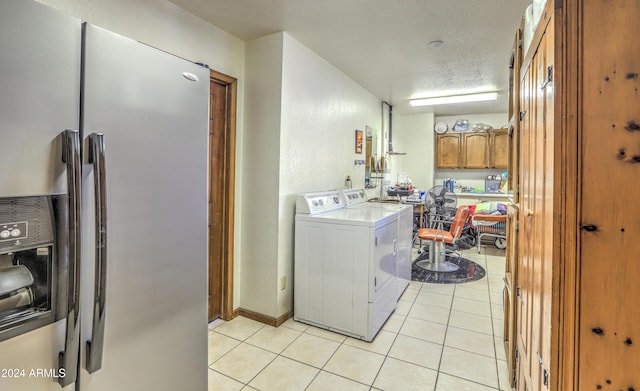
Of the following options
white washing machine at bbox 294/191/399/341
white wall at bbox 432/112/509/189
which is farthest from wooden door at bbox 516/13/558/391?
white wall at bbox 432/112/509/189

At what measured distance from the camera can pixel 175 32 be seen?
88.7 inches

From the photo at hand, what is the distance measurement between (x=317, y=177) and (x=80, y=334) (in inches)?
96.5

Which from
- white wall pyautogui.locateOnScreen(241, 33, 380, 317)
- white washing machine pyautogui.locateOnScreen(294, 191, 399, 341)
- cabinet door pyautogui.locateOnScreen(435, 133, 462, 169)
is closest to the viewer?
white washing machine pyautogui.locateOnScreen(294, 191, 399, 341)

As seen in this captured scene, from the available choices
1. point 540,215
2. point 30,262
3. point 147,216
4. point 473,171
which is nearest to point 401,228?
point 540,215

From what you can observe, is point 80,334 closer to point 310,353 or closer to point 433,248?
point 310,353

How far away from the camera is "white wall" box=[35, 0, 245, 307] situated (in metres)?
1.81

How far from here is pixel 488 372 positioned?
2.10 metres

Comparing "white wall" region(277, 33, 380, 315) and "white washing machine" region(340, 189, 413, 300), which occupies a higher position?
"white wall" region(277, 33, 380, 315)

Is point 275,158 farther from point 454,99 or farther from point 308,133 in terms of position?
point 454,99

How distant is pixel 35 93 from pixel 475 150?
266 inches

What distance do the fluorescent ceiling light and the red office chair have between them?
1.81m

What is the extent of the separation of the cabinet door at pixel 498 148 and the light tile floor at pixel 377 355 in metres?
3.89

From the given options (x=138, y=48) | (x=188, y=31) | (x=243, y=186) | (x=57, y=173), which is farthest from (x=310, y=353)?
(x=188, y=31)

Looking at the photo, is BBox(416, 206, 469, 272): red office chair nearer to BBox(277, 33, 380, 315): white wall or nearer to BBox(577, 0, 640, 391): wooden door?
BBox(277, 33, 380, 315): white wall
